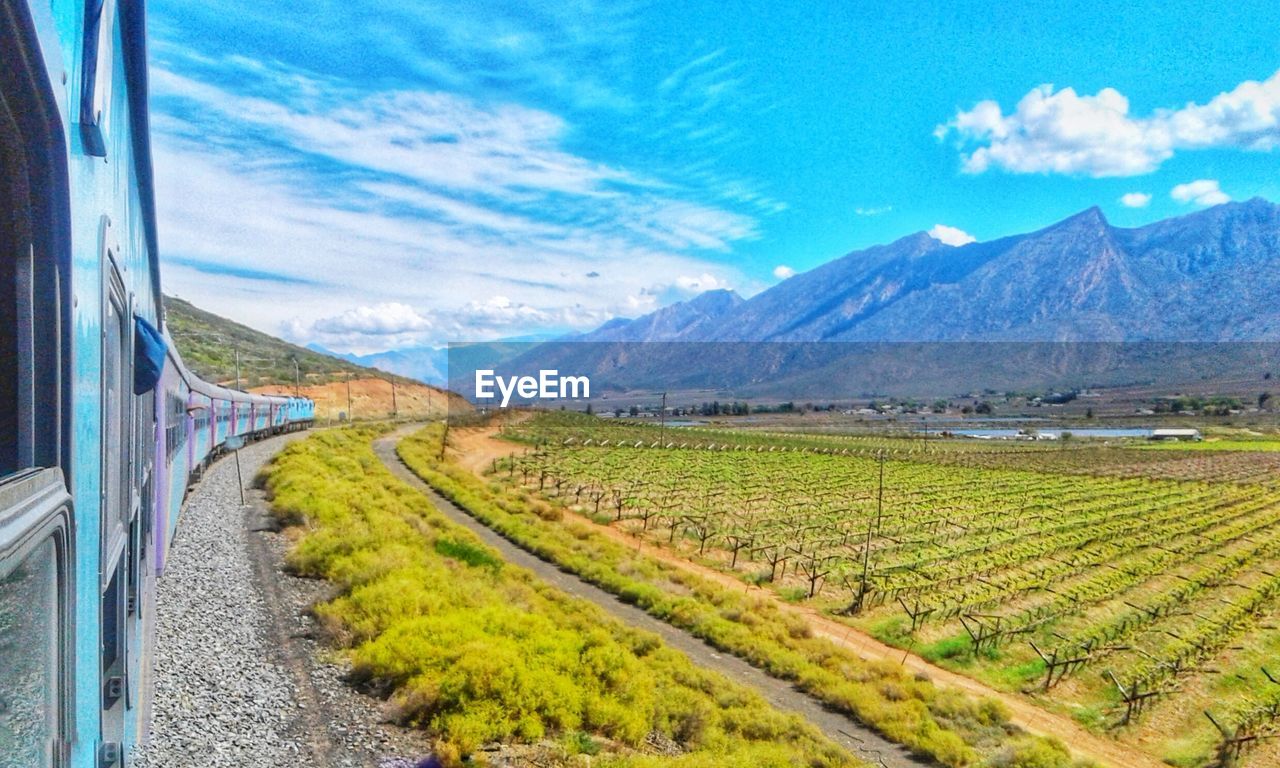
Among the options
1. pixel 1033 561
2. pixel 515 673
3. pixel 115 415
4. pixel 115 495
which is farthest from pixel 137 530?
pixel 1033 561

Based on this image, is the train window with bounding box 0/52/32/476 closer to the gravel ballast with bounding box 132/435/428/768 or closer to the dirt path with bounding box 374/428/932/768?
the gravel ballast with bounding box 132/435/428/768

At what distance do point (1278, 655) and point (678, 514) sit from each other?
21189 mm

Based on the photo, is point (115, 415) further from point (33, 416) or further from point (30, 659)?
point (30, 659)

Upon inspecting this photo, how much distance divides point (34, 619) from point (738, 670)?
1442 cm

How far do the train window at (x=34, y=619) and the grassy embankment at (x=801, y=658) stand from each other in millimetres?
12464

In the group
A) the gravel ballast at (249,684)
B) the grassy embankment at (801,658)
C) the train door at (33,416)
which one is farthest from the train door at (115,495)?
the grassy embankment at (801,658)

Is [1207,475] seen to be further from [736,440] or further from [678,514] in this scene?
[678,514]

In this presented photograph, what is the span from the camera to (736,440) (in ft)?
266

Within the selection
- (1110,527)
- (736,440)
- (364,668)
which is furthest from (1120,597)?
(736,440)

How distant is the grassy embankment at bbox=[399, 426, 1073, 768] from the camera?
11641 millimetres

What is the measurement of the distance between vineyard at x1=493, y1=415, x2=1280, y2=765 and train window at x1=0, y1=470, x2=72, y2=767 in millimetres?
16451

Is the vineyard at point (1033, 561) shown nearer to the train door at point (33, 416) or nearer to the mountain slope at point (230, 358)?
the train door at point (33, 416)

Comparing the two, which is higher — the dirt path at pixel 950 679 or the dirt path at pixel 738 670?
the dirt path at pixel 738 670

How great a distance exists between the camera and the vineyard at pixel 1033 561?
15.2 metres
